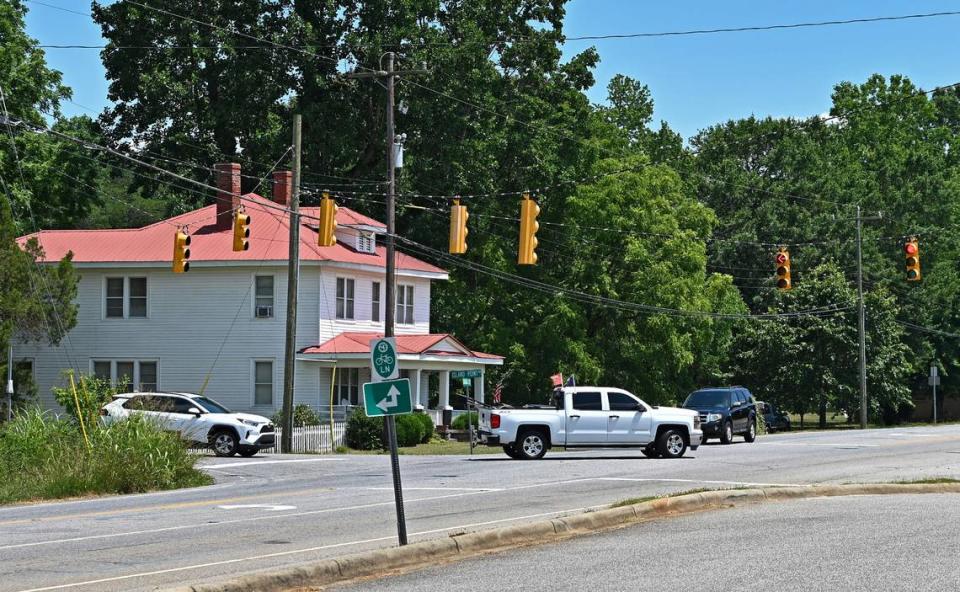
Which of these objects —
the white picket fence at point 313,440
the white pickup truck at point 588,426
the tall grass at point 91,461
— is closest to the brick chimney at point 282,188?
the white picket fence at point 313,440

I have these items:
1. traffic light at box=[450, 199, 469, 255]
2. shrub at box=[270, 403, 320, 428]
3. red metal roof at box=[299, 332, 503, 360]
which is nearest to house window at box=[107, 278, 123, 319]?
red metal roof at box=[299, 332, 503, 360]

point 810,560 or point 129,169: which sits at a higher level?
point 129,169

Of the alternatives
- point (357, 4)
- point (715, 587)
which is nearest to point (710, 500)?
point (715, 587)

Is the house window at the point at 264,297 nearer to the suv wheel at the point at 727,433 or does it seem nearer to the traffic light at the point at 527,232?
the suv wheel at the point at 727,433

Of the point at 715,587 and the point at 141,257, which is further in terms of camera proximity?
the point at 141,257

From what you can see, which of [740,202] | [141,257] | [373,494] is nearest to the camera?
[373,494]

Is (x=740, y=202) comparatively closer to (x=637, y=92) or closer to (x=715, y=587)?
(x=637, y=92)

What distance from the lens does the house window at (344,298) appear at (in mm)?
49625

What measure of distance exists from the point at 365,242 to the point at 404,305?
3.19 m

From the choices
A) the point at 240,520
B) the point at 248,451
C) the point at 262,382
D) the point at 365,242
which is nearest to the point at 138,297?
the point at 262,382

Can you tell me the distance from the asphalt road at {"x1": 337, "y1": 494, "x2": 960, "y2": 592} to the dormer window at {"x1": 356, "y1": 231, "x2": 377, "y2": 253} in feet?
115

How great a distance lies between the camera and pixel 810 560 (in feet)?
43.1

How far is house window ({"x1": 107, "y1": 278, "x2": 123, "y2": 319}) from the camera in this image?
50.6 m

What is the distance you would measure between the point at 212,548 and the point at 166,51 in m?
46.6
